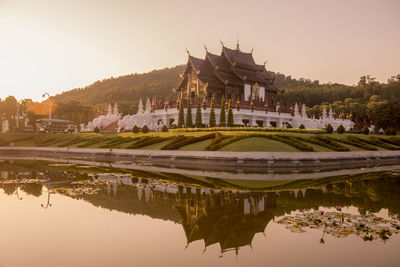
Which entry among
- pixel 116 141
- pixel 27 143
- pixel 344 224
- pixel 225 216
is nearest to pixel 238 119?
pixel 116 141

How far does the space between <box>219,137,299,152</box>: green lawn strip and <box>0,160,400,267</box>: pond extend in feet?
44.7

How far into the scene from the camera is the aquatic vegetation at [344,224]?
871cm

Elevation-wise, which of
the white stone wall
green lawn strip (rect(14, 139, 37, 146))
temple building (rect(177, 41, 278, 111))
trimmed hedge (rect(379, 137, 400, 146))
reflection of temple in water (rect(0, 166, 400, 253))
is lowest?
green lawn strip (rect(14, 139, 37, 146))

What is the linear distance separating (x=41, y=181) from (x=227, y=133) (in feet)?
72.8

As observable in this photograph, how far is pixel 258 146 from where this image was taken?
99.8ft

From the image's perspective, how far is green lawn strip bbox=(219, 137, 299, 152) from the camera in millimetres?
29922

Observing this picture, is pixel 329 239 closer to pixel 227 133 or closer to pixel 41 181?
pixel 41 181

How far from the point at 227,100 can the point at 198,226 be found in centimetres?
4745

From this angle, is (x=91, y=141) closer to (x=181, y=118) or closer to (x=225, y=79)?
(x=181, y=118)

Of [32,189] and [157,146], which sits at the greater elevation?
[157,146]

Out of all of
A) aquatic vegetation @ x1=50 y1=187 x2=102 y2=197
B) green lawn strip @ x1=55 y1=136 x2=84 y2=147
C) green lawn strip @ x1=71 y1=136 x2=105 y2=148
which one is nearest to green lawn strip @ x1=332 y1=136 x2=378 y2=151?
aquatic vegetation @ x1=50 y1=187 x2=102 y2=197

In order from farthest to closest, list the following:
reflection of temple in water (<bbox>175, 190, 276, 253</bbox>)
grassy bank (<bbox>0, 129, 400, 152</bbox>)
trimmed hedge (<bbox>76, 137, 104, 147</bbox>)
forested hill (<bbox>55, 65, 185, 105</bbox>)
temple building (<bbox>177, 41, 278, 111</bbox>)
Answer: forested hill (<bbox>55, 65, 185, 105</bbox>) < temple building (<bbox>177, 41, 278, 111</bbox>) < trimmed hedge (<bbox>76, 137, 104, 147</bbox>) < grassy bank (<bbox>0, 129, 400, 152</bbox>) < reflection of temple in water (<bbox>175, 190, 276, 253</bbox>)

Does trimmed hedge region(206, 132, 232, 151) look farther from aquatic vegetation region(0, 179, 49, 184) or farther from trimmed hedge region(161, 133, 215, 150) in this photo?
aquatic vegetation region(0, 179, 49, 184)

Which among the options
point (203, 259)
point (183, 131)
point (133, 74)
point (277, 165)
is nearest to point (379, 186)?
point (277, 165)
